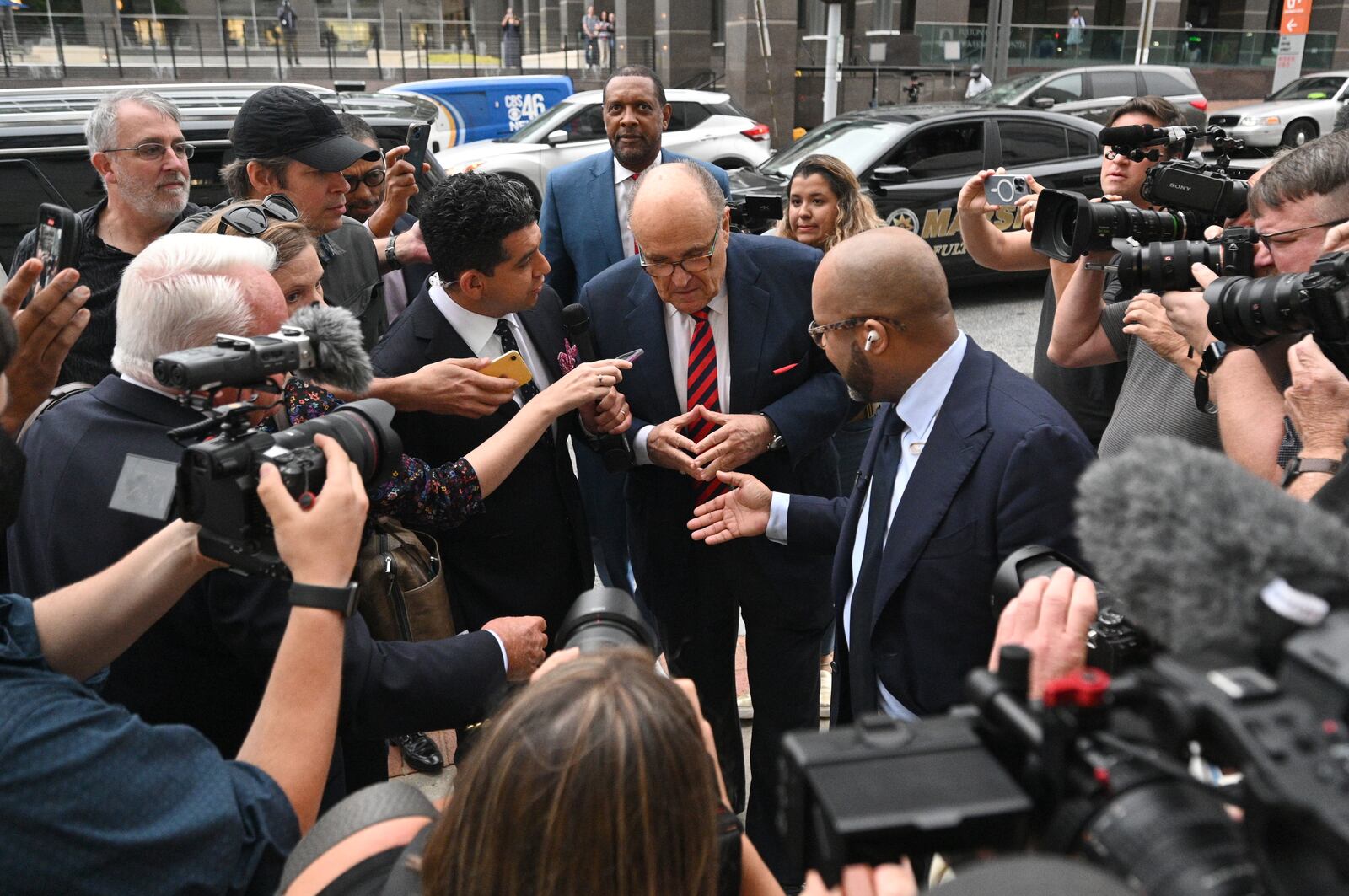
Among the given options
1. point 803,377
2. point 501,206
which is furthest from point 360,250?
point 803,377

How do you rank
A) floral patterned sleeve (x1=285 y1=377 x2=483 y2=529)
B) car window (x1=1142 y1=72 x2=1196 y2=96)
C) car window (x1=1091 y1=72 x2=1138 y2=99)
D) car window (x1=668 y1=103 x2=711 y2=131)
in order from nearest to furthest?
floral patterned sleeve (x1=285 y1=377 x2=483 y2=529)
car window (x1=668 y1=103 x2=711 y2=131)
car window (x1=1142 y1=72 x2=1196 y2=96)
car window (x1=1091 y1=72 x2=1138 y2=99)

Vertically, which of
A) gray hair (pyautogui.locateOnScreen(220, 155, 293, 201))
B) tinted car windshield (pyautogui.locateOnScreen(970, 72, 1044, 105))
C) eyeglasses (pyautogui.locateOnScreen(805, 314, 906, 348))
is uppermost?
tinted car windshield (pyautogui.locateOnScreen(970, 72, 1044, 105))

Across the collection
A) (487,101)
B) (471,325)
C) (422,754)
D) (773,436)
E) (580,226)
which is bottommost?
(422,754)

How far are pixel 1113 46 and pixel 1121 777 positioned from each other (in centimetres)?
2972

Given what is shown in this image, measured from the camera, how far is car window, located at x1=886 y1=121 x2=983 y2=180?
9.72 metres

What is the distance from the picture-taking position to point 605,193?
14.8 feet

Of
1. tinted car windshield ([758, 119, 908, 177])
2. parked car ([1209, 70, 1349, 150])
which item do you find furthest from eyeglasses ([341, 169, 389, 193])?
parked car ([1209, 70, 1349, 150])

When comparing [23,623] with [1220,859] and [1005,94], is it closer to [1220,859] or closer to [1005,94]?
[1220,859]

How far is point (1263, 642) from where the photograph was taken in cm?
93

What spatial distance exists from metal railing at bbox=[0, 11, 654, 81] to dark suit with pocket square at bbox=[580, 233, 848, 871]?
87.0 feet

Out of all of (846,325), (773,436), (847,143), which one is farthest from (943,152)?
(846,325)

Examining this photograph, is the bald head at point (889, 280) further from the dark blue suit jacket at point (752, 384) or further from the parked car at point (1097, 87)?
the parked car at point (1097, 87)

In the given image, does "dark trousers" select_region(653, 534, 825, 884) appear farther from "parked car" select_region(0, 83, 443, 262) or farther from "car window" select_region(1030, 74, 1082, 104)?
"car window" select_region(1030, 74, 1082, 104)

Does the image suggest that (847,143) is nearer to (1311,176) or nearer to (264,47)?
(1311,176)
